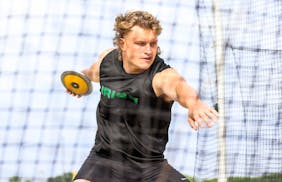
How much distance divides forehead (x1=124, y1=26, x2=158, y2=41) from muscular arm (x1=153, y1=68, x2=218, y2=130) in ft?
0.70

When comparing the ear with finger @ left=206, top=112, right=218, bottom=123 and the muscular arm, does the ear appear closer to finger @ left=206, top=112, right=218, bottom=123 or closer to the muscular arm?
the muscular arm

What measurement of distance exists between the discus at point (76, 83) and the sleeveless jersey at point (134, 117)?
489 mm

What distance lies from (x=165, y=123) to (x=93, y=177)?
1.67ft

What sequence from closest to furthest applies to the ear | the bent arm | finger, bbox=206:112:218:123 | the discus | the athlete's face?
finger, bbox=206:112:218:123 < the athlete's face < the ear < the bent arm < the discus

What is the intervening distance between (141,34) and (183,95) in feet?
1.85

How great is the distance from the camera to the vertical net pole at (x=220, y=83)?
16.5 feet

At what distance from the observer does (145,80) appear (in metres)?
4.16

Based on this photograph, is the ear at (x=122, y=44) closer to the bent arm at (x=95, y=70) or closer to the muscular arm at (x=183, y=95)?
the bent arm at (x=95, y=70)

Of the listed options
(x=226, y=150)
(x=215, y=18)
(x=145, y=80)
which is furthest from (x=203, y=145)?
(x=145, y=80)

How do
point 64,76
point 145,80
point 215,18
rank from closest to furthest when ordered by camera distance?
point 145,80, point 64,76, point 215,18

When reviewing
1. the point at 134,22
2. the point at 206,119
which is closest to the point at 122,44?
the point at 134,22

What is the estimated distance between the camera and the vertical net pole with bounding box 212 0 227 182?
16.5 ft

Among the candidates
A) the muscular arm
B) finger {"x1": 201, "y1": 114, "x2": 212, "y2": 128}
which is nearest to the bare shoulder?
the muscular arm

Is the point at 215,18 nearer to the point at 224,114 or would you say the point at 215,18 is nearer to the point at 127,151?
the point at 224,114
